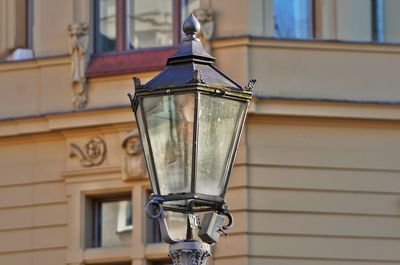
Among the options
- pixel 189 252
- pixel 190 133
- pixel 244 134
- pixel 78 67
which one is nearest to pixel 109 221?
pixel 78 67

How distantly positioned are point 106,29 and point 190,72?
34.8 ft

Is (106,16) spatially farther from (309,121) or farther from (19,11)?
(309,121)

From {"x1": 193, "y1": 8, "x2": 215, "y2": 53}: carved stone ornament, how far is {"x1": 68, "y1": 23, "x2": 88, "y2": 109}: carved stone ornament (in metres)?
1.64

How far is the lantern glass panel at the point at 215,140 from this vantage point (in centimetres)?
1011

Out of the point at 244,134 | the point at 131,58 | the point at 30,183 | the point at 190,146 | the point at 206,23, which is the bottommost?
the point at 30,183

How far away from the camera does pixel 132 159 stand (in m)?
20.0

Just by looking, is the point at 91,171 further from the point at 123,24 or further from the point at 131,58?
the point at 123,24

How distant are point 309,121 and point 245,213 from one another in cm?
154

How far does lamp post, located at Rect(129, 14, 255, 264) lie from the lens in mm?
10086

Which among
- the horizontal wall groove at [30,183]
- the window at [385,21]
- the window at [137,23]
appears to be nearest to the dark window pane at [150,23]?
the window at [137,23]

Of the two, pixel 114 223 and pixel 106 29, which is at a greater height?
pixel 106 29

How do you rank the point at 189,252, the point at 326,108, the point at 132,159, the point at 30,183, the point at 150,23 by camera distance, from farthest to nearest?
1. the point at 30,183
2. the point at 150,23
3. the point at 132,159
4. the point at 326,108
5. the point at 189,252

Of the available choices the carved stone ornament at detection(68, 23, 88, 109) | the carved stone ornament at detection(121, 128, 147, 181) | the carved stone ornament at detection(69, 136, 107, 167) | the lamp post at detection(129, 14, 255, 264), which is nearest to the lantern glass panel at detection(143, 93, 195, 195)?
the lamp post at detection(129, 14, 255, 264)

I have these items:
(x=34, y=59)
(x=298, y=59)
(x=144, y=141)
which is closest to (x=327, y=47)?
(x=298, y=59)
